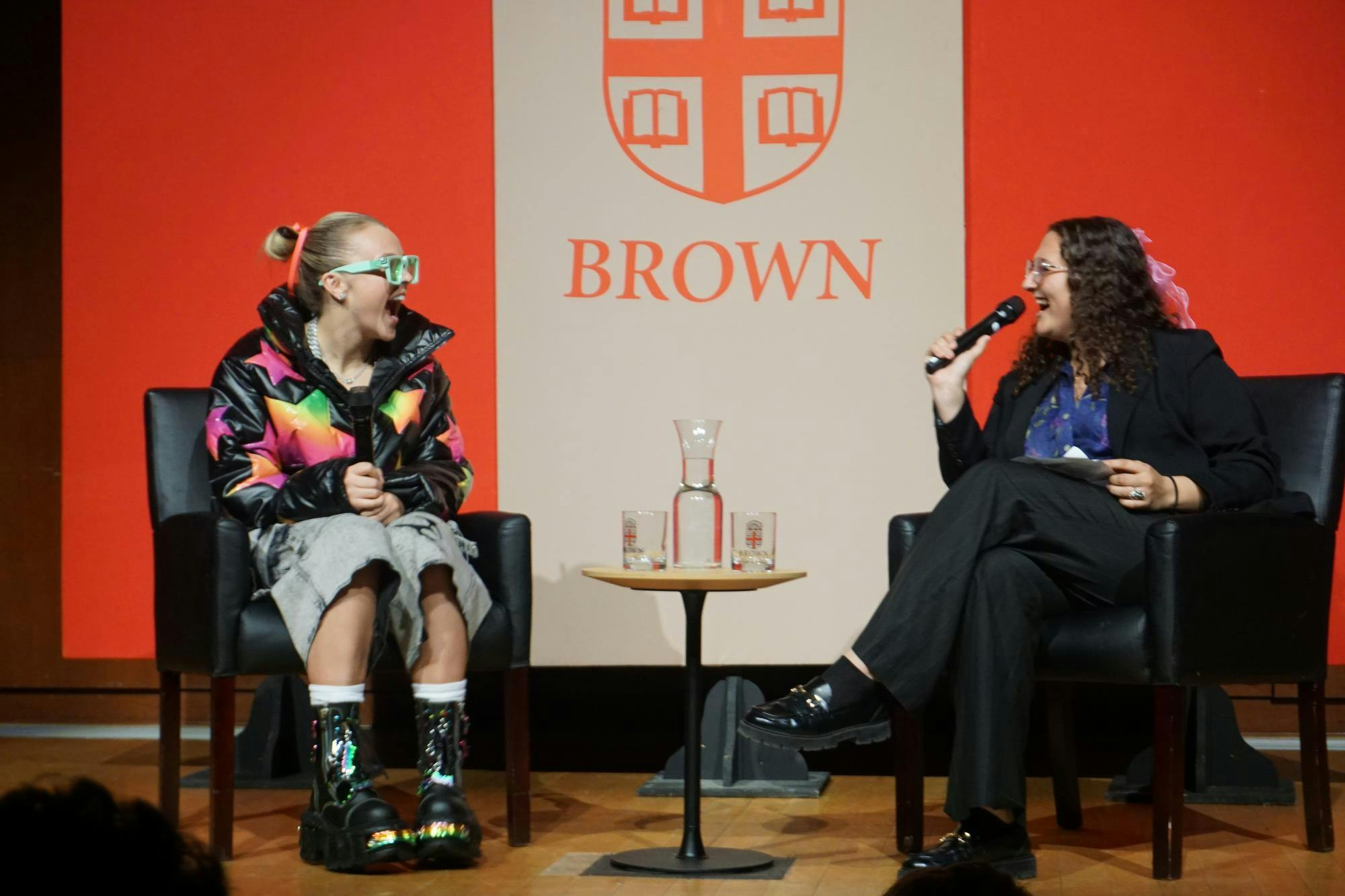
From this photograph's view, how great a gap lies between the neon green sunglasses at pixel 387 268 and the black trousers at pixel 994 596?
113cm

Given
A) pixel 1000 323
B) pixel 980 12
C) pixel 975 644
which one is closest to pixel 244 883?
pixel 975 644

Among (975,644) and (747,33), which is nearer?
(975,644)

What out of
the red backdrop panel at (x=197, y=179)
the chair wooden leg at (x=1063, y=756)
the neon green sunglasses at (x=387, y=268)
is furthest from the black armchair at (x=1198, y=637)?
the red backdrop panel at (x=197, y=179)

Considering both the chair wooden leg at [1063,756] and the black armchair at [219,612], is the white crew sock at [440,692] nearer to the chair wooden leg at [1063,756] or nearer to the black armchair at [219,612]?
the black armchair at [219,612]

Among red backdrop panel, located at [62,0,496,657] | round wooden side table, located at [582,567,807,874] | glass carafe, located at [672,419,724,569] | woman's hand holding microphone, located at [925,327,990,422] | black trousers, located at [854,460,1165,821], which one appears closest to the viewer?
black trousers, located at [854,460,1165,821]

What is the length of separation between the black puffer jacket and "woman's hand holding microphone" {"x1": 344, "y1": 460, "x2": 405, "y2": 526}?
Answer: 2cm

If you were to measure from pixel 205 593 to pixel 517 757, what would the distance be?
2.17 feet

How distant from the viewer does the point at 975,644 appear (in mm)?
2561

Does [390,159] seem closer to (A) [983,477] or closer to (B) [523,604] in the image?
(B) [523,604]

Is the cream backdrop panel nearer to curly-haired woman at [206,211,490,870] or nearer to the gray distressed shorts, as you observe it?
curly-haired woman at [206,211,490,870]

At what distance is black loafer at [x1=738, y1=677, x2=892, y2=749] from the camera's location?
8.36ft

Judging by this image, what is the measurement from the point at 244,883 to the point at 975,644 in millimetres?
1292

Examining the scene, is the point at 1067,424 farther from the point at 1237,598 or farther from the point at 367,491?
the point at 367,491

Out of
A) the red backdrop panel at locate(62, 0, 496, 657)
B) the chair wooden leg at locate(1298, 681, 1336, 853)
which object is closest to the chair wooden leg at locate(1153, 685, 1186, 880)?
the chair wooden leg at locate(1298, 681, 1336, 853)
